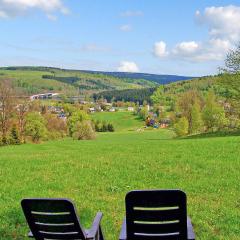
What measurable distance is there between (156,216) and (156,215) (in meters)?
0.01

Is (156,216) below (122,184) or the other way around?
the other way around

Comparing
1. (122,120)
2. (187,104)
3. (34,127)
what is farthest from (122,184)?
(122,120)

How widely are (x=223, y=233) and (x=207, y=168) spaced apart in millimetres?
6913

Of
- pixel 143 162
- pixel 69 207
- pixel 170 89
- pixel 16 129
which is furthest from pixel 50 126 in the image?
pixel 170 89

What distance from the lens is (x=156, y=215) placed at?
5.16m

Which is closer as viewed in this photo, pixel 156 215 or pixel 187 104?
pixel 156 215

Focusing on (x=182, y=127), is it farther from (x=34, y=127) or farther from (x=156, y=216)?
(x=156, y=216)

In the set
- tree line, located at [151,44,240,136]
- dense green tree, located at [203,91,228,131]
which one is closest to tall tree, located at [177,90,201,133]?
tree line, located at [151,44,240,136]

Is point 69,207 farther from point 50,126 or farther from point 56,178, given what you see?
point 50,126

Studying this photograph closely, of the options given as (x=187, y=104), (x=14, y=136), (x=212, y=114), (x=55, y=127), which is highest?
(x=187, y=104)

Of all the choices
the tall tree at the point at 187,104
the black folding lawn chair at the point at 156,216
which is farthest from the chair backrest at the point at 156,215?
the tall tree at the point at 187,104

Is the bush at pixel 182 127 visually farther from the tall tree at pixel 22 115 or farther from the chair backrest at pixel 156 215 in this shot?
the chair backrest at pixel 156 215

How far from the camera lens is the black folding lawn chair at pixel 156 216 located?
4.92m

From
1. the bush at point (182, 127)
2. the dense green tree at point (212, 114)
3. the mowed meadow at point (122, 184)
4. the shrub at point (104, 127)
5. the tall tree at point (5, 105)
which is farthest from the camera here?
the shrub at point (104, 127)
